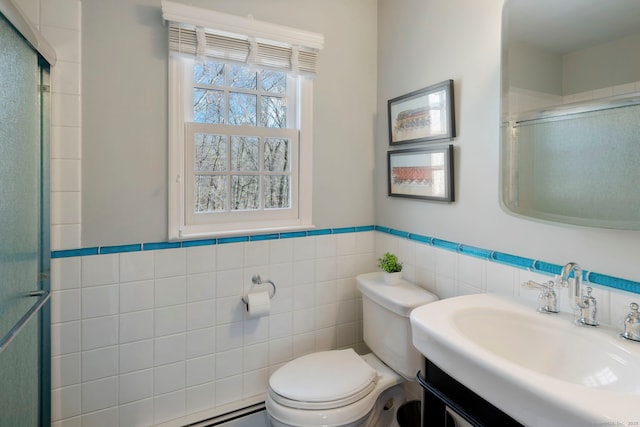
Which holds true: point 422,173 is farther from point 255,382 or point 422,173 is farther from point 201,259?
point 255,382

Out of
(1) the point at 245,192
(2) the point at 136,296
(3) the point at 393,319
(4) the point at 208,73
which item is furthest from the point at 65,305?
(3) the point at 393,319

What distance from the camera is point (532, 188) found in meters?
1.20

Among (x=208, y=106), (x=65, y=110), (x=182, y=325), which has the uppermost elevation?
(x=208, y=106)

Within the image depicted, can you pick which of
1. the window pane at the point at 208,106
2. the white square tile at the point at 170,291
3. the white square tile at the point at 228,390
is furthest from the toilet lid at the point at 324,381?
the window pane at the point at 208,106

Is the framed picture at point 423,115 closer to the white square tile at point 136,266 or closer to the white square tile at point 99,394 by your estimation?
the white square tile at point 136,266

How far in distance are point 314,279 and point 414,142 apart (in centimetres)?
93

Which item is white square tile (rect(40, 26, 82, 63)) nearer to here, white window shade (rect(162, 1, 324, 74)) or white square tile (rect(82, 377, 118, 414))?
white window shade (rect(162, 1, 324, 74))

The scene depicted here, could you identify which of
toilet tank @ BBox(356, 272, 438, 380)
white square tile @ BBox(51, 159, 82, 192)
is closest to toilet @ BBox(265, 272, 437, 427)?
toilet tank @ BBox(356, 272, 438, 380)

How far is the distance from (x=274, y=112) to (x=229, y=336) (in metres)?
1.21

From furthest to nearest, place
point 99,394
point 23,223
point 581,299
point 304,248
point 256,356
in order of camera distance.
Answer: point 304,248 → point 256,356 → point 99,394 → point 23,223 → point 581,299

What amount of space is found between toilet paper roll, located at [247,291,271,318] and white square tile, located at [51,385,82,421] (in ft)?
2.53

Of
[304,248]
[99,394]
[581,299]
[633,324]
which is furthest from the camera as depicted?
[304,248]

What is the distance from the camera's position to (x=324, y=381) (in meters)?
1.44

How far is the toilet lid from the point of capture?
52.9 inches
